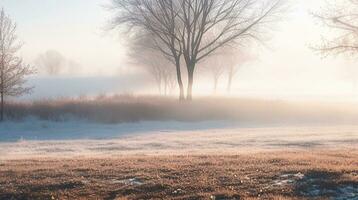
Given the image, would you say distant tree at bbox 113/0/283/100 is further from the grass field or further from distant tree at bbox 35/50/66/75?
distant tree at bbox 35/50/66/75

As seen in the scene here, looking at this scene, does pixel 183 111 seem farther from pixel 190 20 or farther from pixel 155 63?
pixel 155 63

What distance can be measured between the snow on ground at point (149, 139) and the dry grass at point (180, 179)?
6901mm

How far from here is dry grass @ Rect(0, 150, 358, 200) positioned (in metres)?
11.0

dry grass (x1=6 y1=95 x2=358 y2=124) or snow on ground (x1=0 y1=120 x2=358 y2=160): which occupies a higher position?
dry grass (x1=6 y1=95 x2=358 y2=124)

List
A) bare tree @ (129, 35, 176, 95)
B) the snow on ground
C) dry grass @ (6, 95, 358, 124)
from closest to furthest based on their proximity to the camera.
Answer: the snow on ground
dry grass @ (6, 95, 358, 124)
bare tree @ (129, 35, 176, 95)

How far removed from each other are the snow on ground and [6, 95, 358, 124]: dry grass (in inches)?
50.4

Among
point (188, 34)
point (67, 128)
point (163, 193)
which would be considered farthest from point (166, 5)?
point (163, 193)

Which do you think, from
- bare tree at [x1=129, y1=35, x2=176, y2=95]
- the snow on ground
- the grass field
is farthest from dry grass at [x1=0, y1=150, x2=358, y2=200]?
bare tree at [x1=129, y1=35, x2=176, y2=95]

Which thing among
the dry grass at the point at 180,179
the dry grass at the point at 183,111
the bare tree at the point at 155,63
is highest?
the bare tree at the point at 155,63

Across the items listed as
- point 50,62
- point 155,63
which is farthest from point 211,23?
point 50,62

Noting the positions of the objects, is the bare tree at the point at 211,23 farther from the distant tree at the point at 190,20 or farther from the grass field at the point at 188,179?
the grass field at the point at 188,179

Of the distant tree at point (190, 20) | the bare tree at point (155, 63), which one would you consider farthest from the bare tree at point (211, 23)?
the bare tree at point (155, 63)

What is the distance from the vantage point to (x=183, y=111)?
41.0 meters

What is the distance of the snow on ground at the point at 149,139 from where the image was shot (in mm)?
23406
